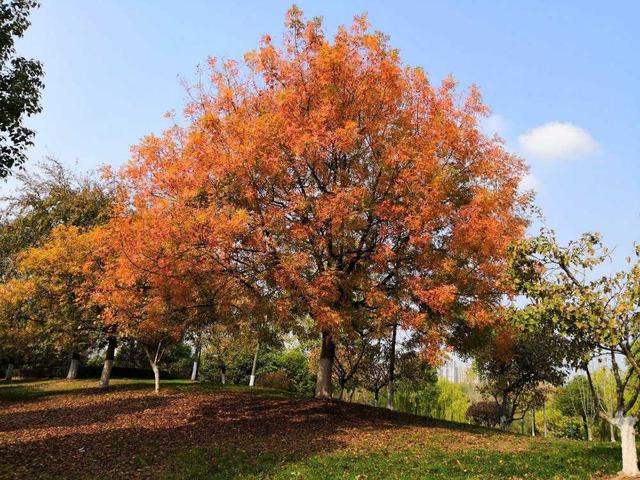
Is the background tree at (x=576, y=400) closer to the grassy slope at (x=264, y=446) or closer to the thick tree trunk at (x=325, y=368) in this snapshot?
the grassy slope at (x=264, y=446)

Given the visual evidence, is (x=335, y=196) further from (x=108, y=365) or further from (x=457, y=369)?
(x=457, y=369)

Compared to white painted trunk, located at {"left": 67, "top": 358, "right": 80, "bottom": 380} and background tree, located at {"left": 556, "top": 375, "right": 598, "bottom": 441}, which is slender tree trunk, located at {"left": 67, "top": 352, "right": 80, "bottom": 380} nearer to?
white painted trunk, located at {"left": 67, "top": 358, "right": 80, "bottom": 380}

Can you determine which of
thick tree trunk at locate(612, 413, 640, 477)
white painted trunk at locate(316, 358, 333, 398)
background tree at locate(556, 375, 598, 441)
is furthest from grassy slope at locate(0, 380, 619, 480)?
background tree at locate(556, 375, 598, 441)

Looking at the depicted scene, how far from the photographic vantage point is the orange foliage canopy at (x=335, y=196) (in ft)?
50.8

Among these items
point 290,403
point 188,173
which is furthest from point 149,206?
point 290,403

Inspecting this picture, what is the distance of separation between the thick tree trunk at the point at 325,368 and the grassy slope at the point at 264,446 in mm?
763

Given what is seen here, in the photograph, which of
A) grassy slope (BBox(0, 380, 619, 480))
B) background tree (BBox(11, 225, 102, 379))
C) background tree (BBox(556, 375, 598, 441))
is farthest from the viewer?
background tree (BBox(556, 375, 598, 441))

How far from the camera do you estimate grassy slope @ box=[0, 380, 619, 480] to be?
440 inches

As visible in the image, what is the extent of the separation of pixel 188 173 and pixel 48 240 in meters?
16.5

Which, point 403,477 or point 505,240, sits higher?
A: point 505,240

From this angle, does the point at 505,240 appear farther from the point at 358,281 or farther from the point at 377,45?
the point at 377,45

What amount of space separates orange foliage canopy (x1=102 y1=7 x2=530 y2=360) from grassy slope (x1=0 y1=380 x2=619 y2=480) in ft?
11.7

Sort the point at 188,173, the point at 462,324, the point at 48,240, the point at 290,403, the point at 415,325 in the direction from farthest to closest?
the point at 48,240 < the point at 290,403 < the point at 462,324 < the point at 188,173 < the point at 415,325

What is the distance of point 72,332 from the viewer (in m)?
25.9
